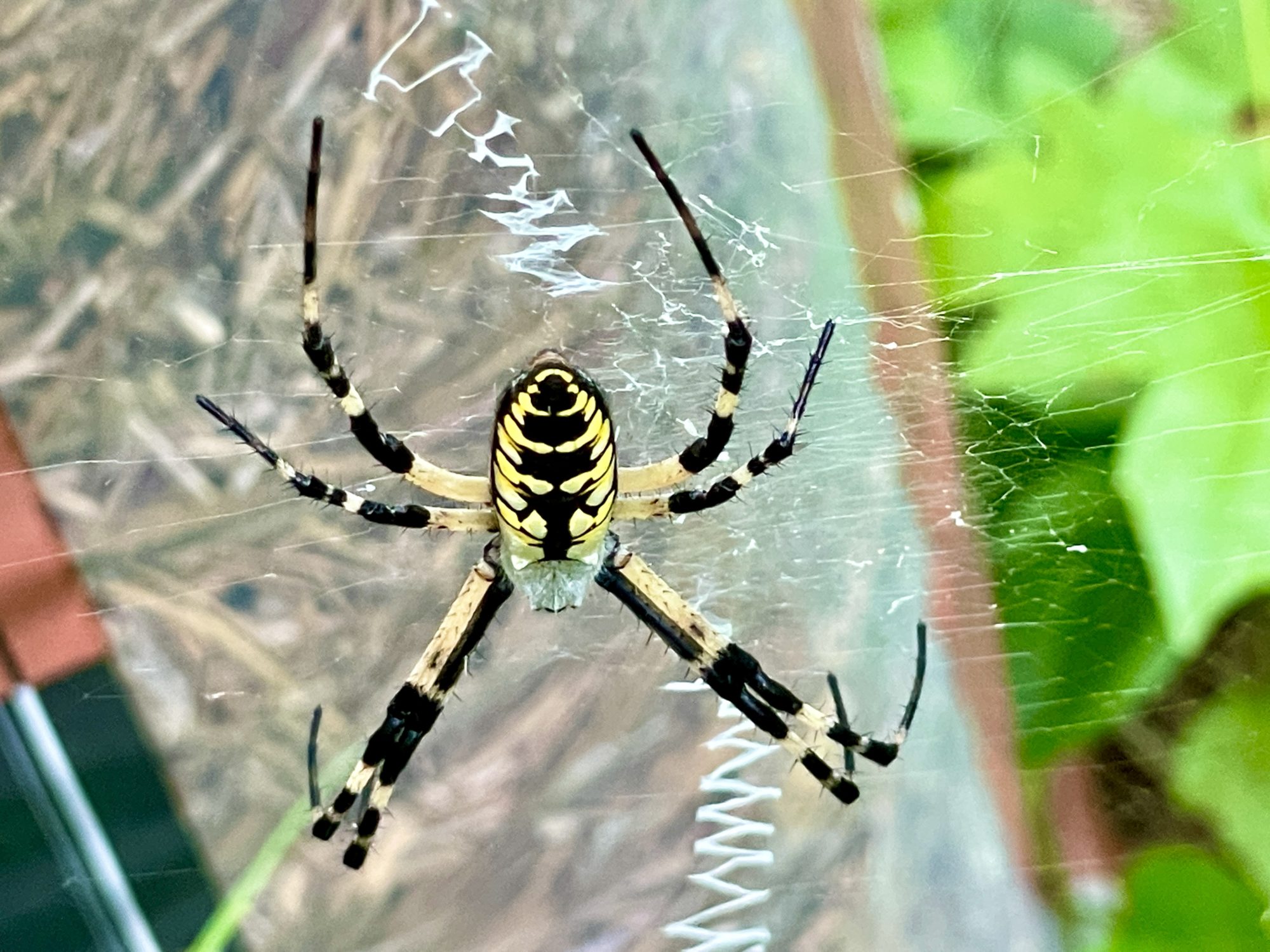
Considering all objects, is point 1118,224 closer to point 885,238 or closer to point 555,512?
point 885,238

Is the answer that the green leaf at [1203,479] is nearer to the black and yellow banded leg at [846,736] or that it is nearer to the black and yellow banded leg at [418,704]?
the black and yellow banded leg at [846,736]

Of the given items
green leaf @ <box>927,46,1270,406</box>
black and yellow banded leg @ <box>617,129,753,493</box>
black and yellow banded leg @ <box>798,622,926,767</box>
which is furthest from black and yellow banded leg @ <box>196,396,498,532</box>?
green leaf @ <box>927,46,1270,406</box>

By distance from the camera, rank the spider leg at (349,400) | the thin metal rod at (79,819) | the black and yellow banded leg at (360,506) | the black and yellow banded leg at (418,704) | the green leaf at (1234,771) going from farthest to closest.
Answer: the green leaf at (1234,771), the thin metal rod at (79,819), the black and yellow banded leg at (418,704), the black and yellow banded leg at (360,506), the spider leg at (349,400)

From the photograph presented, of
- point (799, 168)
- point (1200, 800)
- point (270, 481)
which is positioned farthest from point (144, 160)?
point (1200, 800)

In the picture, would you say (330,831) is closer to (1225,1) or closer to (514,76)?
(514,76)

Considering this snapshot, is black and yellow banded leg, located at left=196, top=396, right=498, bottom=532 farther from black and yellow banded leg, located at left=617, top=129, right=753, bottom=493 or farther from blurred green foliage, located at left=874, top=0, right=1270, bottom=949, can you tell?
blurred green foliage, located at left=874, top=0, right=1270, bottom=949

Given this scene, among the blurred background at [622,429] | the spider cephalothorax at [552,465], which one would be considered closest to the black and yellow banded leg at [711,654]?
the spider cephalothorax at [552,465]

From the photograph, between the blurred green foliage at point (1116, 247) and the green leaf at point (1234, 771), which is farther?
the green leaf at point (1234, 771)
